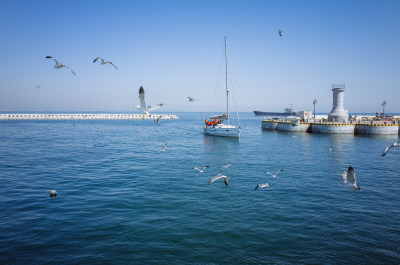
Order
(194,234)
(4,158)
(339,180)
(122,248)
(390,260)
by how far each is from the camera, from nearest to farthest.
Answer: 1. (390,260)
2. (122,248)
3. (194,234)
4. (339,180)
5. (4,158)

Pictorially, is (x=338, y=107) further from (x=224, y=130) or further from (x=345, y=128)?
(x=224, y=130)

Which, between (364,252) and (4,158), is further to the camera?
(4,158)

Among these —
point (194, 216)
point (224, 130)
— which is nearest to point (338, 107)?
point (224, 130)

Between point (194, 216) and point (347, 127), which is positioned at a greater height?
point (347, 127)

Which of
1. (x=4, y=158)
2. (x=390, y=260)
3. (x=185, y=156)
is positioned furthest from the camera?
(x=185, y=156)

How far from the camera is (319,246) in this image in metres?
10.7

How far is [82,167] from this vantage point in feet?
81.9

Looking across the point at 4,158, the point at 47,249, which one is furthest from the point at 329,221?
the point at 4,158

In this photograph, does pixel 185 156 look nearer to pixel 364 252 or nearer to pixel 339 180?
pixel 339 180

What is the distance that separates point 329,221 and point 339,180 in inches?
353

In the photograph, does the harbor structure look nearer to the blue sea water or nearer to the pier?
the pier

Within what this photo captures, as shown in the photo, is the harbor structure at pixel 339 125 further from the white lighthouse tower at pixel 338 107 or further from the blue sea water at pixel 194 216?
the blue sea water at pixel 194 216

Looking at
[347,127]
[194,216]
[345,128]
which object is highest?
[347,127]

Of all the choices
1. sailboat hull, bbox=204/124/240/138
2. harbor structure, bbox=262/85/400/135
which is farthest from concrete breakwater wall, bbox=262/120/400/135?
sailboat hull, bbox=204/124/240/138
